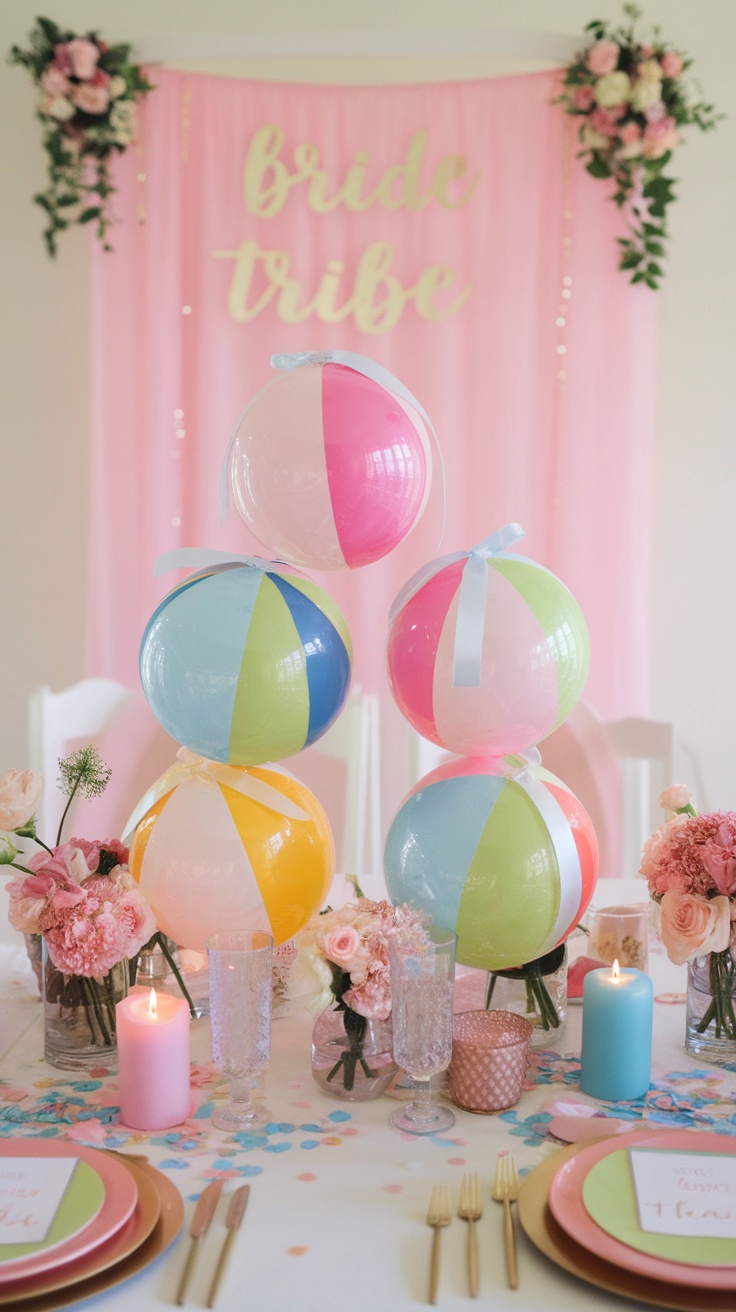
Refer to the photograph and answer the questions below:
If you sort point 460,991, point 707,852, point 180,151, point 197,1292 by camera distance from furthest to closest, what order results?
point 180,151, point 460,991, point 707,852, point 197,1292

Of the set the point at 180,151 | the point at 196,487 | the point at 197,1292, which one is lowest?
the point at 197,1292

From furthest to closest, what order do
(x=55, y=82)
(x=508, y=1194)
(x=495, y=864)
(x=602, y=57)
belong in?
Result: (x=55, y=82) < (x=602, y=57) < (x=495, y=864) < (x=508, y=1194)

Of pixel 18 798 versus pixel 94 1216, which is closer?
pixel 94 1216

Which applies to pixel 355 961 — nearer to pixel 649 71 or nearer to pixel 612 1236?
pixel 612 1236

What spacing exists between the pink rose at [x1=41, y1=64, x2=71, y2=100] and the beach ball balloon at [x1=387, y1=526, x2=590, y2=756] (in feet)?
6.88

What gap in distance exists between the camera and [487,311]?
9.34 feet

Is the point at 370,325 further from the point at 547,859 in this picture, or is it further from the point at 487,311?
the point at 547,859

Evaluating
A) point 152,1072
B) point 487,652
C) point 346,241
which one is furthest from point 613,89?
point 152,1072

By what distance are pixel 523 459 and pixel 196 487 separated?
798mm

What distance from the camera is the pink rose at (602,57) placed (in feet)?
8.57

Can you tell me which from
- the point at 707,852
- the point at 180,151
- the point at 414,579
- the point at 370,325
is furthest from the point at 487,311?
the point at 707,852

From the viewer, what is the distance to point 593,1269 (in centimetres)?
80

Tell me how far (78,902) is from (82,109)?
7.38ft

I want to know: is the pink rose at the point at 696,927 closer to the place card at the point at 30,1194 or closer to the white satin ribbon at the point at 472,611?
the white satin ribbon at the point at 472,611
